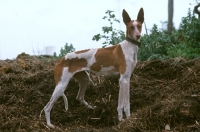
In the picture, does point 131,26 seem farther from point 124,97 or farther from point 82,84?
point 82,84

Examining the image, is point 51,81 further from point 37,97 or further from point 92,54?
point 92,54

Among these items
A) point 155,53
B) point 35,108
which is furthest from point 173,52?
point 35,108

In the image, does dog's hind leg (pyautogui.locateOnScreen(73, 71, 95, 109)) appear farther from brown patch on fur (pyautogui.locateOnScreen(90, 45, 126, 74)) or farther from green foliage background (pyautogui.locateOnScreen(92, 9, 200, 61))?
green foliage background (pyautogui.locateOnScreen(92, 9, 200, 61))

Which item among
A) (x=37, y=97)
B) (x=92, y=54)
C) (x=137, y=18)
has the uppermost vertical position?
(x=137, y=18)

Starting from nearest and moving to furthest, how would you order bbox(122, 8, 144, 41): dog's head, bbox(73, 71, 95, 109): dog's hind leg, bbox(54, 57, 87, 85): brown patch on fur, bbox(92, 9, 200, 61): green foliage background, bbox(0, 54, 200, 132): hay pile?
bbox(0, 54, 200, 132): hay pile
bbox(122, 8, 144, 41): dog's head
bbox(54, 57, 87, 85): brown patch on fur
bbox(73, 71, 95, 109): dog's hind leg
bbox(92, 9, 200, 61): green foliage background

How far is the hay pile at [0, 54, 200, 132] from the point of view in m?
4.47

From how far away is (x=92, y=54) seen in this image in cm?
568

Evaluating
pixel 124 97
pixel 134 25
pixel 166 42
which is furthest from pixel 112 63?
pixel 166 42

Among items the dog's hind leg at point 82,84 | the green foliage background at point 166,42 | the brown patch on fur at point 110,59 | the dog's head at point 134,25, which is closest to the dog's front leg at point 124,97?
the brown patch on fur at point 110,59

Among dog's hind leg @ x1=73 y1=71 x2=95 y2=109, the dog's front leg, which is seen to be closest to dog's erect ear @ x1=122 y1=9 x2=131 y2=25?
the dog's front leg

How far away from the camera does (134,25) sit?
533cm

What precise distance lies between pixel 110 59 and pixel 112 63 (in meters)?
0.07

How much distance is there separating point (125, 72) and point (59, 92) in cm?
102

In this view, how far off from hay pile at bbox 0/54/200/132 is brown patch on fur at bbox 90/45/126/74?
0.69 meters
